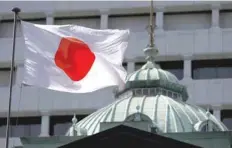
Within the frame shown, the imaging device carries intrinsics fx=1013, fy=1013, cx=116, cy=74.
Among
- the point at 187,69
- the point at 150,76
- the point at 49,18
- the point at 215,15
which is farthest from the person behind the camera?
the point at 49,18

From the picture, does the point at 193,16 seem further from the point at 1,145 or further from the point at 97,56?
the point at 97,56

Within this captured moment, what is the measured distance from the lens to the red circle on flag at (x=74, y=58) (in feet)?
126

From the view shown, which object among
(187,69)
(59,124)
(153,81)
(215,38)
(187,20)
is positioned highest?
(187,20)

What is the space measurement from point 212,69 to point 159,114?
82.0 ft

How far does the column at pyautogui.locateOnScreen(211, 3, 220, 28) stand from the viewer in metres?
73.8

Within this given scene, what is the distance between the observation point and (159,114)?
50.5 metres

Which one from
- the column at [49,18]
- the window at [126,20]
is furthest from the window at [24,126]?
the window at [126,20]

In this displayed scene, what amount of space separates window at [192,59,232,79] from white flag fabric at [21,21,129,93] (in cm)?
3531

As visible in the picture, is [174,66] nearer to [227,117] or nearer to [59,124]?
[227,117]

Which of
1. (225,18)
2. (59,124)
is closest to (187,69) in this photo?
(225,18)

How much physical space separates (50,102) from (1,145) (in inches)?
191

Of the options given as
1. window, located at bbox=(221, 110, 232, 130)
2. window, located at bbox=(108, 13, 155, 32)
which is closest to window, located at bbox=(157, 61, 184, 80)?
window, located at bbox=(108, 13, 155, 32)

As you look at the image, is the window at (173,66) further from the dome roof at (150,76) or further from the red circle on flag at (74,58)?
the red circle on flag at (74,58)

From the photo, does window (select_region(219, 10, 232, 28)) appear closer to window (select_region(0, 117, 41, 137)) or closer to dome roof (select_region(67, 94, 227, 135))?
window (select_region(0, 117, 41, 137))
